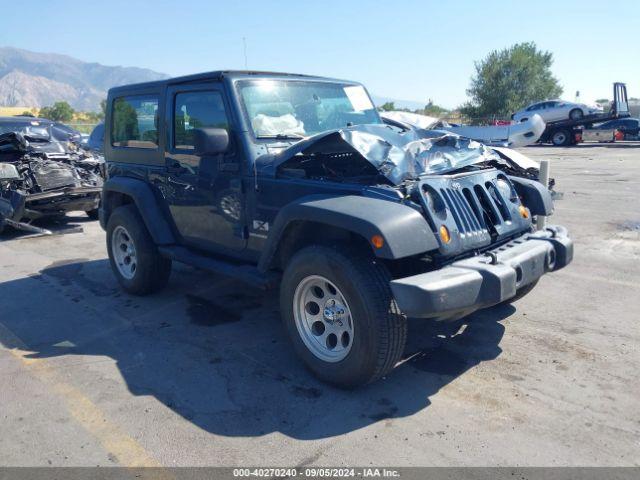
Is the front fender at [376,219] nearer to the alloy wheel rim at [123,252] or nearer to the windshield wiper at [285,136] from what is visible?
the windshield wiper at [285,136]

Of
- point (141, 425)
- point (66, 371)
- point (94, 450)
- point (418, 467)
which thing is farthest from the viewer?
point (66, 371)

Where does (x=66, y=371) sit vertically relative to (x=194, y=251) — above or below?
below

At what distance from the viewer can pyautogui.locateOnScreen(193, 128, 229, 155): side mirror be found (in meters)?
3.87

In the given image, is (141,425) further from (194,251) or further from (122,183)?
(122,183)

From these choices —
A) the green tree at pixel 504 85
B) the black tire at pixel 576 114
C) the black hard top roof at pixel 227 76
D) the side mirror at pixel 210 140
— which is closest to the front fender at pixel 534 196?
the black hard top roof at pixel 227 76

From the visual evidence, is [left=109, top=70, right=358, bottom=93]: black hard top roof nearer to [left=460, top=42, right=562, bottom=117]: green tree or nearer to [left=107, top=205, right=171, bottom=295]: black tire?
[left=107, top=205, right=171, bottom=295]: black tire

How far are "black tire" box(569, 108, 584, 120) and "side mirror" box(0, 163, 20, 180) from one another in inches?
1078


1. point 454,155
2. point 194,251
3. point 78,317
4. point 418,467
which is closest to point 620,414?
point 418,467

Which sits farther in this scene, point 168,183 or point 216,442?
point 168,183

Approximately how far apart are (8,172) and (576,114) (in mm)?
27758

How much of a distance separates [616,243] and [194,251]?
548cm

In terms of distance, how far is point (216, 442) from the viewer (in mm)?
2994

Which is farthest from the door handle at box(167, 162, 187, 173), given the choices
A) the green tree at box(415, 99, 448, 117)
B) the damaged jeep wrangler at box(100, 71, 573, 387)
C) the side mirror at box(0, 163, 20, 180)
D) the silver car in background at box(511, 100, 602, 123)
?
the green tree at box(415, 99, 448, 117)

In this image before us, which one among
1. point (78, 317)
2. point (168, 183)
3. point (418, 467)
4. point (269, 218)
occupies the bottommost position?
point (418, 467)
